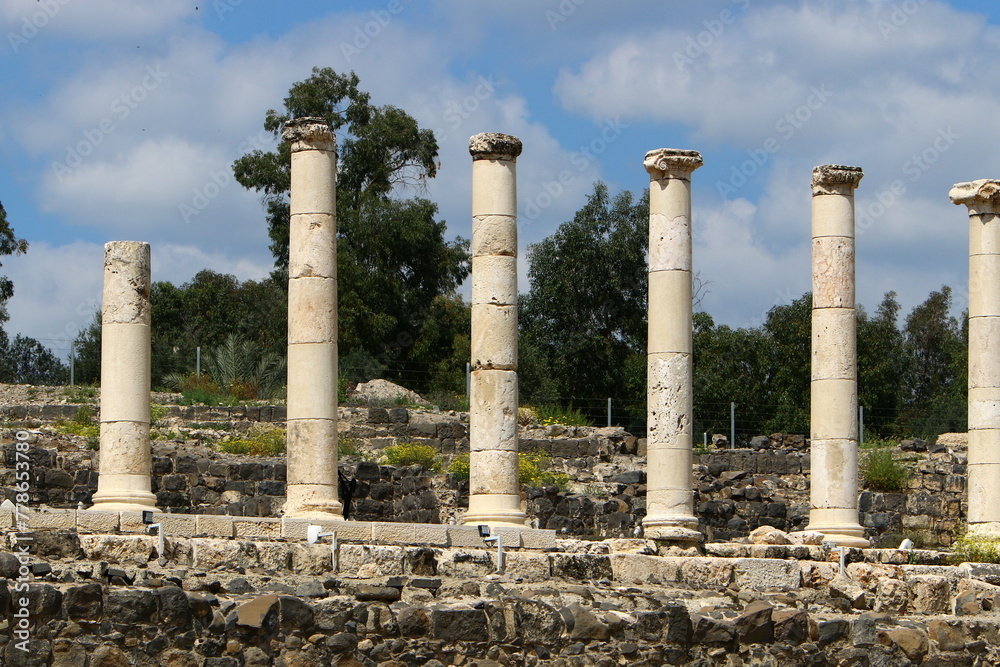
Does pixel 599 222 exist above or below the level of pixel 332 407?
above

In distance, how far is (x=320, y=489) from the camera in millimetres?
23547

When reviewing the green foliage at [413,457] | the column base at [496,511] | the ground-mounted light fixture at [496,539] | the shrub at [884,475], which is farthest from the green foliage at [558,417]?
the ground-mounted light fixture at [496,539]

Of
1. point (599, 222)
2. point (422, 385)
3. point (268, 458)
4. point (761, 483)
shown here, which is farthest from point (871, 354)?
point (268, 458)

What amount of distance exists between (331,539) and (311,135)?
20.3ft

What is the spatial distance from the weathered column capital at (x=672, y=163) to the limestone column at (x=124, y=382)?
26.1ft

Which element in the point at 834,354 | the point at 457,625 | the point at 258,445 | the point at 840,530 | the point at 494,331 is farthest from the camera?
the point at 258,445

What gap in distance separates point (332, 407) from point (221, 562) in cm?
399

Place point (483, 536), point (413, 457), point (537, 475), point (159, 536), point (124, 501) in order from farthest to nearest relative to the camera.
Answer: point (413, 457) → point (537, 475) → point (483, 536) → point (124, 501) → point (159, 536)

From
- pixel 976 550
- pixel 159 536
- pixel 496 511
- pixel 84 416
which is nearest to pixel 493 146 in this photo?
pixel 496 511

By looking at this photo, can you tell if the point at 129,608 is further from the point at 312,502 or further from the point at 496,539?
the point at 496,539

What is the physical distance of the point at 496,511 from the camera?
24203 millimetres

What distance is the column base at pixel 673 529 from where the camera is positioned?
2409 centimetres

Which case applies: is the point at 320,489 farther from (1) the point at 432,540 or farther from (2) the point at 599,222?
(2) the point at 599,222

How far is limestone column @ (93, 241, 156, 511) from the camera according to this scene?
23.0 meters
